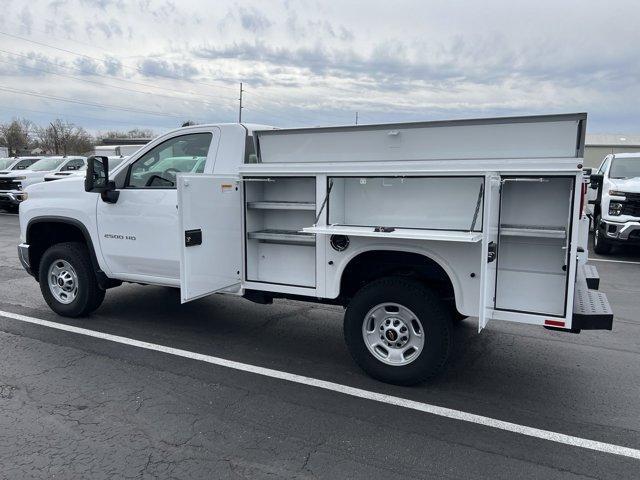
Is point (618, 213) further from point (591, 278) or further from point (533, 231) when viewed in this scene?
point (533, 231)

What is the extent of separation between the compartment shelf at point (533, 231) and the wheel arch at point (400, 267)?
1.64ft

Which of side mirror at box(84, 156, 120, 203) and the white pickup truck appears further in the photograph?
side mirror at box(84, 156, 120, 203)

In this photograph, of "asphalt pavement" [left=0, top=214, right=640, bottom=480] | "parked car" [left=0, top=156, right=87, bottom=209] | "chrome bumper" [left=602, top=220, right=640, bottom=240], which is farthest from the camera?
"parked car" [left=0, top=156, right=87, bottom=209]

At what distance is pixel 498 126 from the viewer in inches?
164

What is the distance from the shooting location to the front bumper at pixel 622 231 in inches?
405

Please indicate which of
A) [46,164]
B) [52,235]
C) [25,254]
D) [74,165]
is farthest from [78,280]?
[46,164]

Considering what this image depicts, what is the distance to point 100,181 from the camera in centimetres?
555

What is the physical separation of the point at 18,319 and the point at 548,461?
5645 mm

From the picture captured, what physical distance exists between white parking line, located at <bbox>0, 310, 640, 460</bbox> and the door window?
160cm

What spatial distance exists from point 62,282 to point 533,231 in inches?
198

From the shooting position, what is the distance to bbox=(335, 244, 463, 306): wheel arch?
4215 millimetres

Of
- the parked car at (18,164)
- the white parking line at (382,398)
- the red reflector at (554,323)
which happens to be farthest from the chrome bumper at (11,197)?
the red reflector at (554,323)

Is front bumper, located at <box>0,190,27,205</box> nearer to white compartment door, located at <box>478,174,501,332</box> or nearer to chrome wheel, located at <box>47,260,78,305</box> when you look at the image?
chrome wheel, located at <box>47,260,78,305</box>

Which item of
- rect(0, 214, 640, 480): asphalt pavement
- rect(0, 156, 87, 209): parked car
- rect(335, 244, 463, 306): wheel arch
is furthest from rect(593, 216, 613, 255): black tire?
rect(0, 156, 87, 209): parked car
